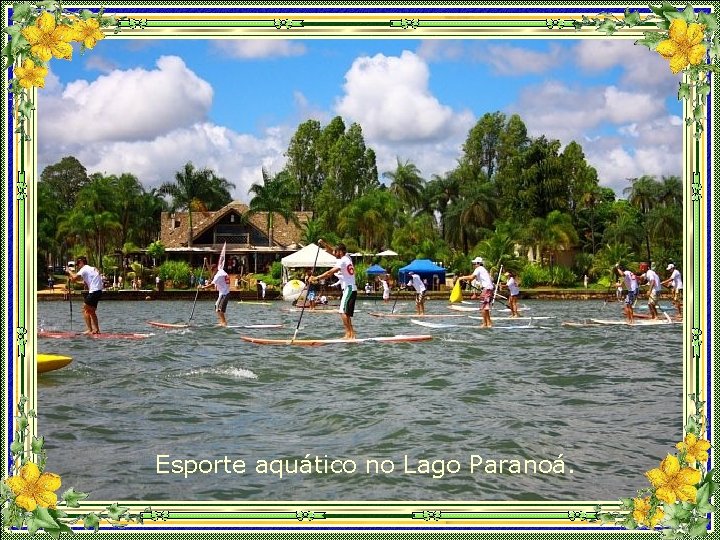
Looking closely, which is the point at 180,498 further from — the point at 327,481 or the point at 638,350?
the point at 638,350

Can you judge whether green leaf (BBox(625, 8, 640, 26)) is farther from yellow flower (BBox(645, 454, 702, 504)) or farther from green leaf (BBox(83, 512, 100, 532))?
green leaf (BBox(83, 512, 100, 532))

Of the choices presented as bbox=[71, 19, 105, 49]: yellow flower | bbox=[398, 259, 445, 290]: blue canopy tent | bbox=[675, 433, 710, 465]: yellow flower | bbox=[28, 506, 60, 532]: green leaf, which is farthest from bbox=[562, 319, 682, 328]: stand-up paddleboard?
bbox=[398, 259, 445, 290]: blue canopy tent

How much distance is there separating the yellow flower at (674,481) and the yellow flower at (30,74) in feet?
20.6

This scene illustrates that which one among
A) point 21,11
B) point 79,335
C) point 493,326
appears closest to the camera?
point 21,11

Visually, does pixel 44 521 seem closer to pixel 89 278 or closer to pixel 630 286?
pixel 89 278

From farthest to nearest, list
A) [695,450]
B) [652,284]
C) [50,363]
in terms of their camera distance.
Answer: [652,284] → [50,363] → [695,450]

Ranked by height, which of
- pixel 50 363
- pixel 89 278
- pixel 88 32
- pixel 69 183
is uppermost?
pixel 69 183

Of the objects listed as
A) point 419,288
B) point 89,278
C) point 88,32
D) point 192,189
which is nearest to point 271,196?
point 192,189

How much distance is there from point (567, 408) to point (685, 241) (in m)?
5.27

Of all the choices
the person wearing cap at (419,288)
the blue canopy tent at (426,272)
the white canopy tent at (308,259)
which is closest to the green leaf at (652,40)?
the person wearing cap at (419,288)

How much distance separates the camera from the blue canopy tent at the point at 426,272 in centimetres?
5425

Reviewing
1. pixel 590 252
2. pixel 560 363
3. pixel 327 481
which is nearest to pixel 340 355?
pixel 560 363

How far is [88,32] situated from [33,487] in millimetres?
3999

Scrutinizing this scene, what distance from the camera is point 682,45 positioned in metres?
7.34
